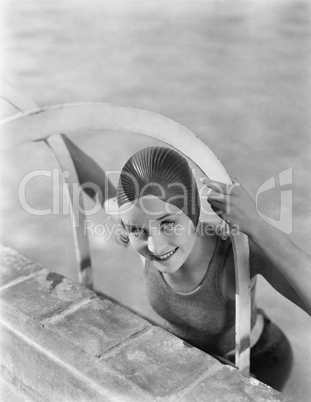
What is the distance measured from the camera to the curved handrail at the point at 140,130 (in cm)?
181

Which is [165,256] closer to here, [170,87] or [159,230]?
[159,230]

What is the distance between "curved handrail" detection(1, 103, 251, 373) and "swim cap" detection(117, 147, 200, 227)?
2.6 inches

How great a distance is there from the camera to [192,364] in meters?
1.68

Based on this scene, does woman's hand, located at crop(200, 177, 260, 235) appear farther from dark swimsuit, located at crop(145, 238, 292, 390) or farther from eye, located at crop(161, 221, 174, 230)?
dark swimsuit, located at crop(145, 238, 292, 390)

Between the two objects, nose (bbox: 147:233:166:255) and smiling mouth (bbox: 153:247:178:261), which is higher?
nose (bbox: 147:233:166:255)

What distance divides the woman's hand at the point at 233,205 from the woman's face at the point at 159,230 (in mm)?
144

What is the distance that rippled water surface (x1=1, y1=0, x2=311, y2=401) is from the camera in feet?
13.3

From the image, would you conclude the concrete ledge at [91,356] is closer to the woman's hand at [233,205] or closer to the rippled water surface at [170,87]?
the woman's hand at [233,205]

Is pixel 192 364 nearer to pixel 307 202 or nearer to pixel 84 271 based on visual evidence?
pixel 84 271

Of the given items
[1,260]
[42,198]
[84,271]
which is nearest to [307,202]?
[42,198]

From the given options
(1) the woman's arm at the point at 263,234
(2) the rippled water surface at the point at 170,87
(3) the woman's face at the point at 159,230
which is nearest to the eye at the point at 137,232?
(3) the woman's face at the point at 159,230

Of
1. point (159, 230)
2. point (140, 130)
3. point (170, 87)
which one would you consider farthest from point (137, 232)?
point (170, 87)

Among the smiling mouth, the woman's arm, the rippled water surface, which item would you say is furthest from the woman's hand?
the rippled water surface

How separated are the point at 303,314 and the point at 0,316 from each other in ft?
6.06
